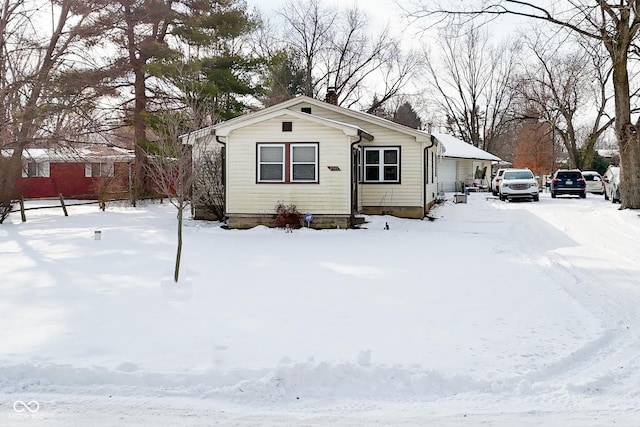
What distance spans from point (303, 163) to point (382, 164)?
3243 mm

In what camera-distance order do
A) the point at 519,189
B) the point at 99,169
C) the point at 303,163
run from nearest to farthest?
the point at 303,163
the point at 519,189
the point at 99,169

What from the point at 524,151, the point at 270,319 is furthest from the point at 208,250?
the point at 524,151

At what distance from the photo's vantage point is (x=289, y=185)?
18.0m

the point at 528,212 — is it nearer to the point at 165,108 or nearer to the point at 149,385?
the point at 165,108

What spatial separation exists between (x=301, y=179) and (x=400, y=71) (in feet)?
112

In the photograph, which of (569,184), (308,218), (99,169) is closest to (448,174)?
(569,184)

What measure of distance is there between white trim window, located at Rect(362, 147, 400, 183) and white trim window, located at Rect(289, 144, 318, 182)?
105 inches

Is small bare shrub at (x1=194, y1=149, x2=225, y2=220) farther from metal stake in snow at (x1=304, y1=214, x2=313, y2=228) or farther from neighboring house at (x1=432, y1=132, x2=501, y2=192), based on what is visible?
neighboring house at (x1=432, y1=132, x2=501, y2=192)

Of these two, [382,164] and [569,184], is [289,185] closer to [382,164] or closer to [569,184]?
[382,164]

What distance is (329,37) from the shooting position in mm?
46656

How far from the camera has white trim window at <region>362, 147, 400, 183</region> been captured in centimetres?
1991

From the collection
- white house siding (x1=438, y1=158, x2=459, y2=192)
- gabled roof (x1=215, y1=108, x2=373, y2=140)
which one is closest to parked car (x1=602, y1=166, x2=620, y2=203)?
white house siding (x1=438, y1=158, x2=459, y2=192)

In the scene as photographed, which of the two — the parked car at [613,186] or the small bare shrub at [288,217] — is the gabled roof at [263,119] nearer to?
the small bare shrub at [288,217]

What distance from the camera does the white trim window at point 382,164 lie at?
19.9 metres
